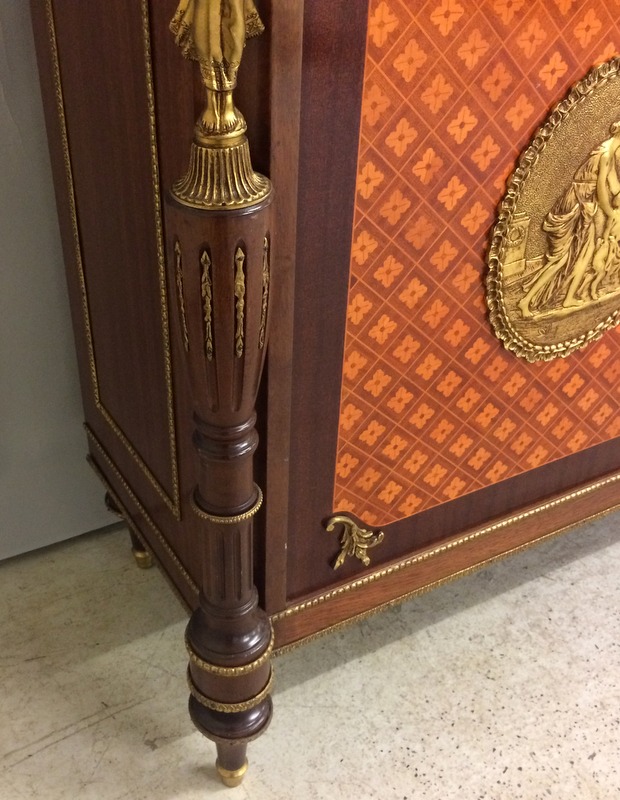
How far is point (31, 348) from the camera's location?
1.21 meters

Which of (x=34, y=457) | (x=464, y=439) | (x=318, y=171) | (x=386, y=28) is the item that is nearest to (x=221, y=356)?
(x=318, y=171)

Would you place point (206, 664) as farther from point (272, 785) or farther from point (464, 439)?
point (464, 439)

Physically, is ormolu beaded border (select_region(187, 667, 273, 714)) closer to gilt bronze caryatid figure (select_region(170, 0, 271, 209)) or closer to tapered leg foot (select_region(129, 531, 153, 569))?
tapered leg foot (select_region(129, 531, 153, 569))

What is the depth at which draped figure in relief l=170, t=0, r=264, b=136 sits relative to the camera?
0.53 metres

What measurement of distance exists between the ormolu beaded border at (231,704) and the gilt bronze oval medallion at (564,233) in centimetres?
47

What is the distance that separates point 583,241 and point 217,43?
49cm

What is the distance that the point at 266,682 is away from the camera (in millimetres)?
944

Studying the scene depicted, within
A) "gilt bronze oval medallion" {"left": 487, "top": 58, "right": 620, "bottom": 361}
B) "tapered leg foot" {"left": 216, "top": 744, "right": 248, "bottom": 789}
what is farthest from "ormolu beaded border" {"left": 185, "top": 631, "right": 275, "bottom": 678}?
"gilt bronze oval medallion" {"left": 487, "top": 58, "right": 620, "bottom": 361}

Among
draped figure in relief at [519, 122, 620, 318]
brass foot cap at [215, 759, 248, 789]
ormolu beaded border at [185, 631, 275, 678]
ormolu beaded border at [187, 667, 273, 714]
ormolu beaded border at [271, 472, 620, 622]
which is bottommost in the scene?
brass foot cap at [215, 759, 248, 789]

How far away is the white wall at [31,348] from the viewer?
41.0 inches

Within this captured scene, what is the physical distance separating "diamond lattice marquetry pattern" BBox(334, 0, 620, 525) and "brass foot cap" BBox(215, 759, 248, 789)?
350mm

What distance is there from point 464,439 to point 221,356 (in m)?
0.39

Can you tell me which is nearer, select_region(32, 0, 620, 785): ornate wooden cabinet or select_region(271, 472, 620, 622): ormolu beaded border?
select_region(32, 0, 620, 785): ornate wooden cabinet

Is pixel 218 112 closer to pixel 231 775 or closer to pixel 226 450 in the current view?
pixel 226 450
